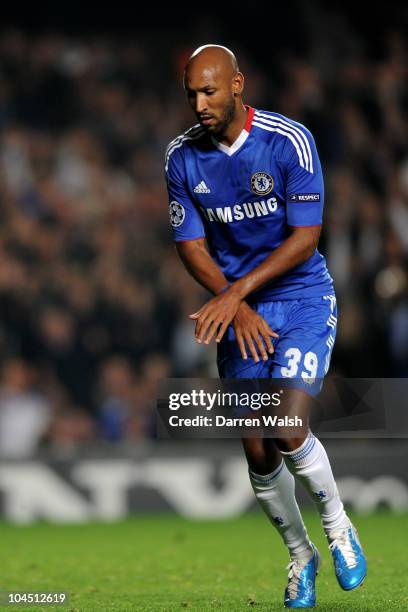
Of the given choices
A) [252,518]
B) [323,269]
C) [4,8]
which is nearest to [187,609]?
[323,269]

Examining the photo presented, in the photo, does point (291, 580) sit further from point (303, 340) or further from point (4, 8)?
point (4, 8)

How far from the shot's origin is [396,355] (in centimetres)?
1180

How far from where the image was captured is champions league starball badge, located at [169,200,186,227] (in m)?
5.98

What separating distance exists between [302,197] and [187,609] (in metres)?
1.91

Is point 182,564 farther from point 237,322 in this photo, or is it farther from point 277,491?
point 237,322

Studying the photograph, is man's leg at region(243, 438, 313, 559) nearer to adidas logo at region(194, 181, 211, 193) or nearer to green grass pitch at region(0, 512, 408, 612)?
green grass pitch at region(0, 512, 408, 612)

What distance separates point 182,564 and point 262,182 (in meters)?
3.13

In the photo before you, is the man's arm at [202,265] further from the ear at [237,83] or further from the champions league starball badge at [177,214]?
the ear at [237,83]

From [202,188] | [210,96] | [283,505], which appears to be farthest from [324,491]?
[210,96]

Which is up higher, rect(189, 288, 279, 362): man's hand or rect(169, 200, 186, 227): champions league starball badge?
Answer: rect(169, 200, 186, 227): champions league starball badge

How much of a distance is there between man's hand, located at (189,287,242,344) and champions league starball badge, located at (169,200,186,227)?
493 mm

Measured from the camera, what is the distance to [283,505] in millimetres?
5961

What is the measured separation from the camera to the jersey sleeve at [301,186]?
5.74 metres

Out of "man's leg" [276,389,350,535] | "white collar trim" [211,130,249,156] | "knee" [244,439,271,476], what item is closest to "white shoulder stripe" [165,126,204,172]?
"white collar trim" [211,130,249,156]
